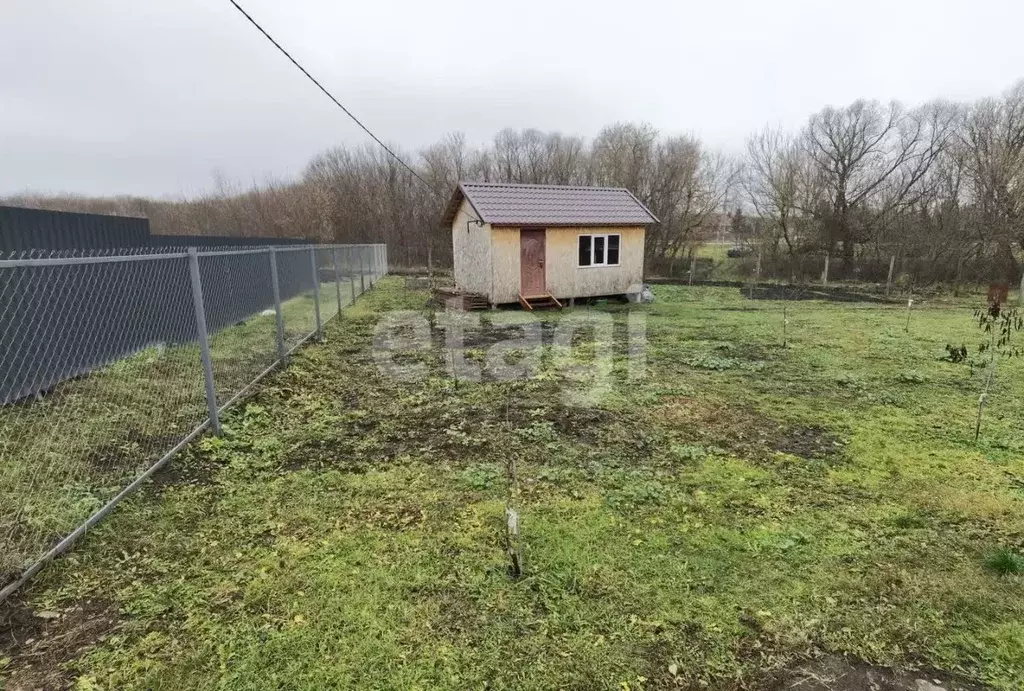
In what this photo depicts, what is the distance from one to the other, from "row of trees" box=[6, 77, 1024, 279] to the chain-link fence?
55.3ft

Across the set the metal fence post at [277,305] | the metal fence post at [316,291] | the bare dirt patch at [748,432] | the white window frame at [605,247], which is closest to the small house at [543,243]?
the white window frame at [605,247]

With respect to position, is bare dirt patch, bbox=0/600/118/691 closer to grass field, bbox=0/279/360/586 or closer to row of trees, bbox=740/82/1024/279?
grass field, bbox=0/279/360/586

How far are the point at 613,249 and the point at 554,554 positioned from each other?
43.0ft

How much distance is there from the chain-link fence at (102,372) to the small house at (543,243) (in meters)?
5.62

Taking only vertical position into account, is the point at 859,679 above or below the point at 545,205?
below

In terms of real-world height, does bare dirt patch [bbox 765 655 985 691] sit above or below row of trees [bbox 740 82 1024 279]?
below

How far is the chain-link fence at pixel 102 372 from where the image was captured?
3387mm

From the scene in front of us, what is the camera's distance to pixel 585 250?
14.7 m

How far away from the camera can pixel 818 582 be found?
9.20 feet

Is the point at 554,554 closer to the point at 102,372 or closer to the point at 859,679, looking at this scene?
the point at 859,679

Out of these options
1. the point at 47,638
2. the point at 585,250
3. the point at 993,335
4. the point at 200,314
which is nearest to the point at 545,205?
the point at 585,250

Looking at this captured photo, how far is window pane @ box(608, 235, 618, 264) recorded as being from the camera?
15.1m

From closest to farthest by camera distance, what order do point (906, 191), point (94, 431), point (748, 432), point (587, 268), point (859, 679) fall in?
1. point (859, 679)
2. point (94, 431)
3. point (748, 432)
4. point (587, 268)
5. point (906, 191)

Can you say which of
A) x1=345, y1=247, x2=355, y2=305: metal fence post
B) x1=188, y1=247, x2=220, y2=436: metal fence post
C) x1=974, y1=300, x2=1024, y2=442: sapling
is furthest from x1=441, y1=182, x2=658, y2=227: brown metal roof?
x1=188, y1=247, x2=220, y2=436: metal fence post
